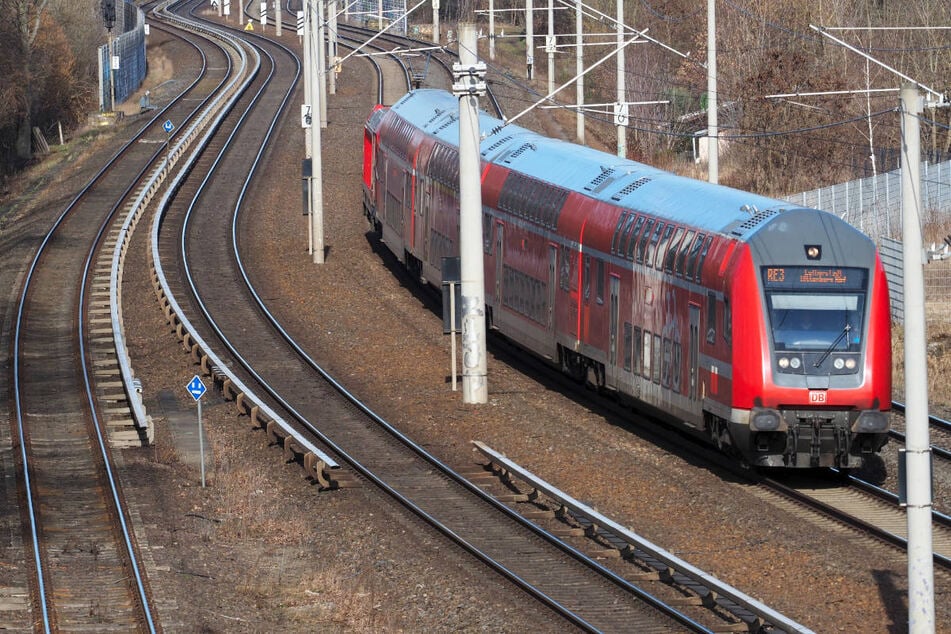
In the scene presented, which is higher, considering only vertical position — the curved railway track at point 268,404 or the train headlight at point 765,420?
the train headlight at point 765,420

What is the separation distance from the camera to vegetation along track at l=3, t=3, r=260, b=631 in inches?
635

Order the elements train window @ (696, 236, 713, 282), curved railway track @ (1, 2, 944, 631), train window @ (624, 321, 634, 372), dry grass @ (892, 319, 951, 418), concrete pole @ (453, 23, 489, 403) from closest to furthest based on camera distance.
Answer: curved railway track @ (1, 2, 944, 631) < train window @ (696, 236, 713, 282) < train window @ (624, 321, 634, 372) < concrete pole @ (453, 23, 489, 403) < dry grass @ (892, 319, 951, 418)

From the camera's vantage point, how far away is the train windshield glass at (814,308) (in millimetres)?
19078

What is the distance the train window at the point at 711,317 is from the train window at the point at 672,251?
1.39m

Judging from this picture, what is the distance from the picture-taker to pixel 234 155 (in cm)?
5759

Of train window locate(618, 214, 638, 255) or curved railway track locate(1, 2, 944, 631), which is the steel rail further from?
train window locate(618, 214, 638, 255)

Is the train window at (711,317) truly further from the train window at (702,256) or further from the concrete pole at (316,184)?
the concrete pole at (316,184)

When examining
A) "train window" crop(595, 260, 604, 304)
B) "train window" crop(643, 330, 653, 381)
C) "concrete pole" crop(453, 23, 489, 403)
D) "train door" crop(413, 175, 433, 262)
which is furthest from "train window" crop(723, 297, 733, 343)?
"train door" crop(413, 175, 433, 262)

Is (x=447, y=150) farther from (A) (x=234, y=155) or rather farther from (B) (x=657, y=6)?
(B) (x=657, y=6)

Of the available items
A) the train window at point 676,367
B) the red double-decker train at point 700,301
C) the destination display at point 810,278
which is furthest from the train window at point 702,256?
the destination display at point 810,278

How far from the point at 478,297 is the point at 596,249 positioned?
9.31ft

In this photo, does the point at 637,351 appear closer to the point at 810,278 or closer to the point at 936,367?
the point at 810,278

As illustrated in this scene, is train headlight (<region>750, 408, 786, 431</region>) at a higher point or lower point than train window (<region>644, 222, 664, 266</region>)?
lower

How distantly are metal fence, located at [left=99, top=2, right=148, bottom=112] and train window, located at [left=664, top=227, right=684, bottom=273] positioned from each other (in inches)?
2201
